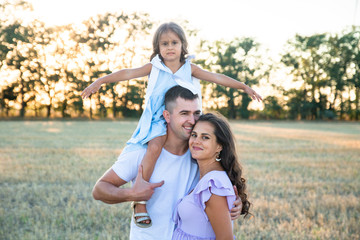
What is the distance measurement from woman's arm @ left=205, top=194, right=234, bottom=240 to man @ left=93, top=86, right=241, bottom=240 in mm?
407

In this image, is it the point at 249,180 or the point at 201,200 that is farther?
the point at 249,180

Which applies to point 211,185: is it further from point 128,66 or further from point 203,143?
point 128,66

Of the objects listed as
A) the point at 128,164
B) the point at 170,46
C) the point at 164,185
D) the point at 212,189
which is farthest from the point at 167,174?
the point at 170,46

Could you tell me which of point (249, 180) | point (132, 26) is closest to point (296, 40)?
point (132, 26)

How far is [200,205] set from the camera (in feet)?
9.30

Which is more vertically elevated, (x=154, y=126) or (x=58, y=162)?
(x=154, y=126)

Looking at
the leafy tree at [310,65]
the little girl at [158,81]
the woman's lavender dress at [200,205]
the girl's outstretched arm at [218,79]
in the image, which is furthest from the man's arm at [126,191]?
the leafy tree at [310,65]

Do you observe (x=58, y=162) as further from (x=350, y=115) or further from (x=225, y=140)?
(x=350, y=115)

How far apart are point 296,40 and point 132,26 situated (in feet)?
87.9

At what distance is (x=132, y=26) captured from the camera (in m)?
47.6

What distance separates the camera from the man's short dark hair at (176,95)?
10.4ft

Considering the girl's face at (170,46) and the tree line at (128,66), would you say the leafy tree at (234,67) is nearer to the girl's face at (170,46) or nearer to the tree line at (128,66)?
the tree line at (128,66)

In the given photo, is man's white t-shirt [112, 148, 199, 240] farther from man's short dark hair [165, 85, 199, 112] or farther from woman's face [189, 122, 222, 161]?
man's short dark hair [165, 85, 199, 112]

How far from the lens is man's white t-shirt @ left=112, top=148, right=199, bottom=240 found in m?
3.15
